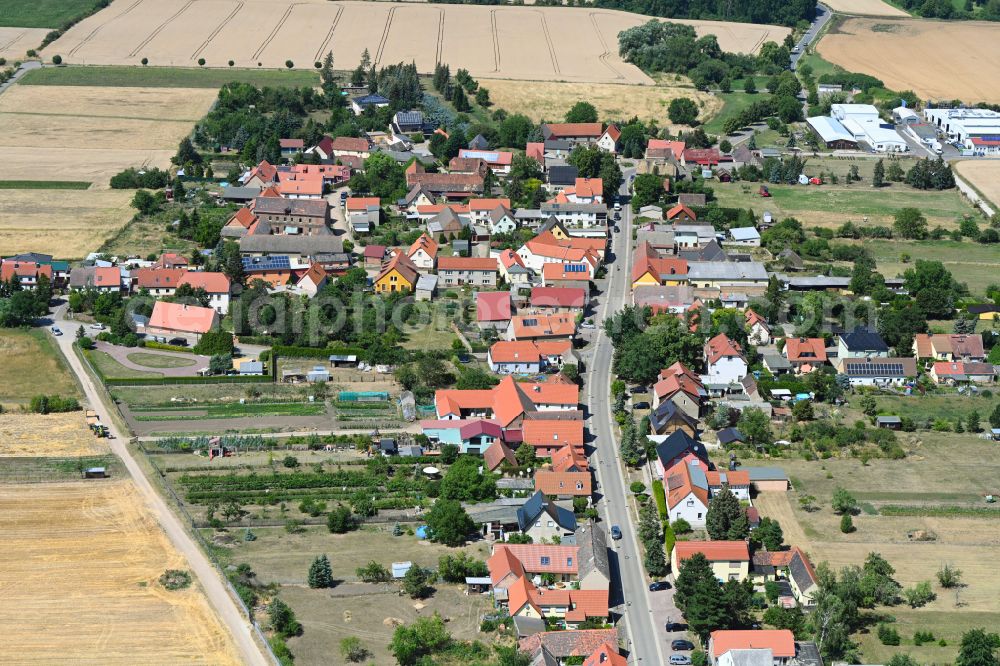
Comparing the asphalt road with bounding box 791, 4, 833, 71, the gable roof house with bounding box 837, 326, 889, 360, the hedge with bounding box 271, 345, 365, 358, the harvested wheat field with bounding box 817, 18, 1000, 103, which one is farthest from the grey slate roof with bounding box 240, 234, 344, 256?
the harvested wheat field with bounding box 817, 18, 1000, 103

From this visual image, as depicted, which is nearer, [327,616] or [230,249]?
[327,616]

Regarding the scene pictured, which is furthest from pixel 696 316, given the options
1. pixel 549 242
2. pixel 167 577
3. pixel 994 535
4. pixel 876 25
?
pixel 876 25

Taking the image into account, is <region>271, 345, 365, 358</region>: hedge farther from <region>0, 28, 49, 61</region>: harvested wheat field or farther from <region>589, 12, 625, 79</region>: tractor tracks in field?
<region>0, 28, 49, 61</region>: harvested wheat field

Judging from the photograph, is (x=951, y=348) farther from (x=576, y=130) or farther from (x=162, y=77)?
(x=162, y=77)

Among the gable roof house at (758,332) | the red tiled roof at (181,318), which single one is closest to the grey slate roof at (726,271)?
the gable roof house at (758,332)

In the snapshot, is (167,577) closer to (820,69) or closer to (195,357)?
(195,357)
